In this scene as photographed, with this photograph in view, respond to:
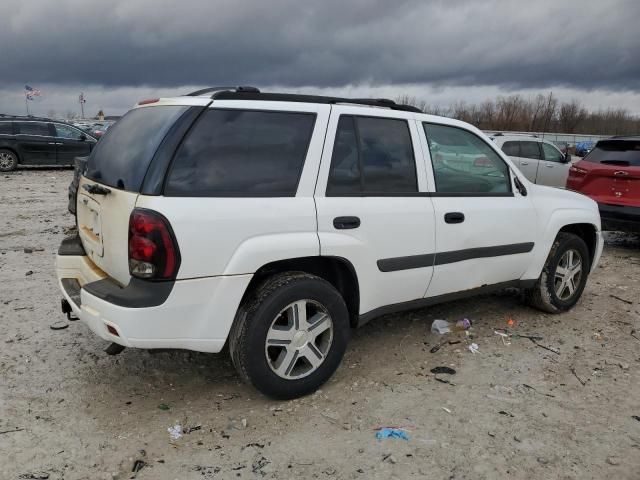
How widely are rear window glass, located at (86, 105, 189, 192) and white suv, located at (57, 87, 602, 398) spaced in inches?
0.5

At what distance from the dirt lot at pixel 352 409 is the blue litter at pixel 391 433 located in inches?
1.9

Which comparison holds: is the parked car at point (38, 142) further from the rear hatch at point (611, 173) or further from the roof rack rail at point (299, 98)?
the roof rack rail at point (299, 98)

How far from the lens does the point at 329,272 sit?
3484 millimetres

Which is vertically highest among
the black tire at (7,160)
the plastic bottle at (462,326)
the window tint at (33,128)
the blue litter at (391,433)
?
the window tint at (33,128)

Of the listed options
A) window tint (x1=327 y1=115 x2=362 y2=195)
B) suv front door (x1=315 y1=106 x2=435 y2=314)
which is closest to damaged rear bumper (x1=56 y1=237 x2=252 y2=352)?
suv front door (x1=315 y1=106 x2=435 y2=314)

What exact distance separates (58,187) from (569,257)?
1233 centimetres

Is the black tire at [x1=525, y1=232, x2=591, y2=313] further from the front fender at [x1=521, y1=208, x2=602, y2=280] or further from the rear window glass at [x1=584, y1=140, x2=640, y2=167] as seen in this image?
the rear window glass at [x1=584, y1=140, x2=640, y2=167]

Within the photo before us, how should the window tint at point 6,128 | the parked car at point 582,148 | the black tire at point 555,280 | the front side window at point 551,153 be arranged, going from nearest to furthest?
the black tire at point 555,280 → the front side window at point 551,153 → the window tint at point 6,128 → the parked car at point 582,148

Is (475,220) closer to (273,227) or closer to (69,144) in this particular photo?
(273,227)

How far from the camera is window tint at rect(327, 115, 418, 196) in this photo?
3309 mm

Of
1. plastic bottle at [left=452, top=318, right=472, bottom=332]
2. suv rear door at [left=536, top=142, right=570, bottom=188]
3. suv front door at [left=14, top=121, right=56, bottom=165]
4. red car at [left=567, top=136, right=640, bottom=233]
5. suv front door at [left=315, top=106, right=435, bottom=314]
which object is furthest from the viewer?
suv front door at [left=14, top=121, right=56, bottom=165]

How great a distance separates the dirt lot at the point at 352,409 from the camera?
8.82 feet

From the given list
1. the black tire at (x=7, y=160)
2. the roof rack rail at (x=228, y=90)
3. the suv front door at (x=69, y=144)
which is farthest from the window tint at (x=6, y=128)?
the roof rack rail at (x=228, y=90)

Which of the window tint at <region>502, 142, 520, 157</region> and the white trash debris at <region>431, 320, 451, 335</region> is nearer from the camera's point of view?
the white trash debris at <region>431, 320, 451, 335</region>
